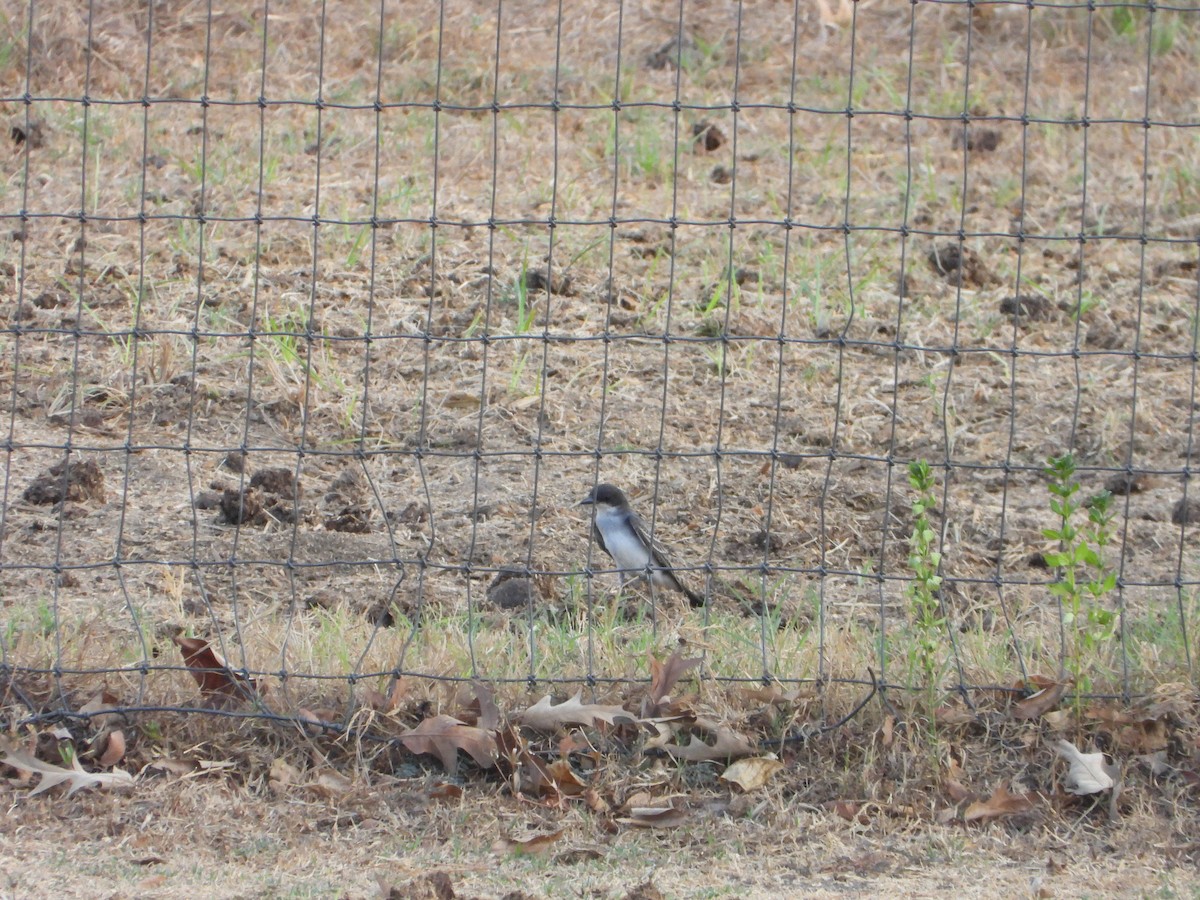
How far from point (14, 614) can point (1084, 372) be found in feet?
15.5

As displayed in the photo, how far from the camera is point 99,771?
13.2 ft

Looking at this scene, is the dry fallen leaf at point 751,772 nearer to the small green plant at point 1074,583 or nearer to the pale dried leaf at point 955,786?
the pale dried leaf at point 955,786

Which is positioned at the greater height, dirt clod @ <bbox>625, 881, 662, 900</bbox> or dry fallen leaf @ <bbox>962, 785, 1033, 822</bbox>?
dry fallen leaf @ <bbox>962, 785, 1033, 822</bbox>

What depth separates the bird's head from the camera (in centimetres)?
556

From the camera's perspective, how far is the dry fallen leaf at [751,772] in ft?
13.2

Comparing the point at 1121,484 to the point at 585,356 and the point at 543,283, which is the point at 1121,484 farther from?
the point at 543,283

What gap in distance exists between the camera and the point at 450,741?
4.03 m

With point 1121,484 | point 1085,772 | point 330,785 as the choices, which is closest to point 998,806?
point 1085,772

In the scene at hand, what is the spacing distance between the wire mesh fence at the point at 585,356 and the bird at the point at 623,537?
0.16 ft

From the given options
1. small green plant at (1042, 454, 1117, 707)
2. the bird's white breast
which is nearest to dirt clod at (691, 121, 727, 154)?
the bird's white breast

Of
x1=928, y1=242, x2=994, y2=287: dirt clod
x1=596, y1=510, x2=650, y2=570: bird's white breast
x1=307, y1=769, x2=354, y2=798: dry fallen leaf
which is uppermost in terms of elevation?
x1=928, y1=242, x2=994, y2=287: dirt clod

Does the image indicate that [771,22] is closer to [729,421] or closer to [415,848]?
[729,421]

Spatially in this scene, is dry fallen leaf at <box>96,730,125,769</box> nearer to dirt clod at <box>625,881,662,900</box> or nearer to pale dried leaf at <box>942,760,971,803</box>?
dirt clod at <box>625,881,662,900</box>

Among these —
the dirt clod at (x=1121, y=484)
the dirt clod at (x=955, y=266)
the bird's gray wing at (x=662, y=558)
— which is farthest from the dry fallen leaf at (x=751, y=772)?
the dirt clod at (x=955, y=266)
